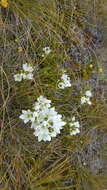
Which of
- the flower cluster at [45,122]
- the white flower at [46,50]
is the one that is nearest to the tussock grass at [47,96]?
the white flower at [46,50]

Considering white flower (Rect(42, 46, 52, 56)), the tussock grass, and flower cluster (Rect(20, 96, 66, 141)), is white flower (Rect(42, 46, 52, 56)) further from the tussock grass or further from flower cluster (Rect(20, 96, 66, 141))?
flower cluster (Rect(20, 96, 66, 141))

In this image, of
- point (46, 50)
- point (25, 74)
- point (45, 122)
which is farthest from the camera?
point (46, 50)

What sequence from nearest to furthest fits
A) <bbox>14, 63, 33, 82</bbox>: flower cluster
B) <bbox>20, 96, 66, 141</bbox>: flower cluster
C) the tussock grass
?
<bbox>20, 96, 66, 141</bbox>: flower cluster → <bbox>14, 63, 33, 82</bbox>: flower cluster → the tussock grass

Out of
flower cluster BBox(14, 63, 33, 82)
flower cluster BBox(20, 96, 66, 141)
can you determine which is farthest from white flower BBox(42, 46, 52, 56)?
flower cluster BBox(20, 96, 66, 141)

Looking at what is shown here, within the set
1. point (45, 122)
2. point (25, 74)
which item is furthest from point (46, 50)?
point (45, 122)

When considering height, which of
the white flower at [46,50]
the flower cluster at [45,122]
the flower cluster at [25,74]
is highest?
the white flower at [46,50]

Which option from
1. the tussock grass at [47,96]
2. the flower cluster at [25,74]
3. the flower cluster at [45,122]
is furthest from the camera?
the tussock grass at [47,96]

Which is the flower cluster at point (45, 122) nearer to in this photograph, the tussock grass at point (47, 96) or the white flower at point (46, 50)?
the tussock grass at point (47, 96)

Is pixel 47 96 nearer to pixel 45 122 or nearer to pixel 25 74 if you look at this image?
pixel 25 74

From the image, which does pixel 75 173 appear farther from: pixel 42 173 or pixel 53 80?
pixel 53 80

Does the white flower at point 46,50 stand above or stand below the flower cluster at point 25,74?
above
